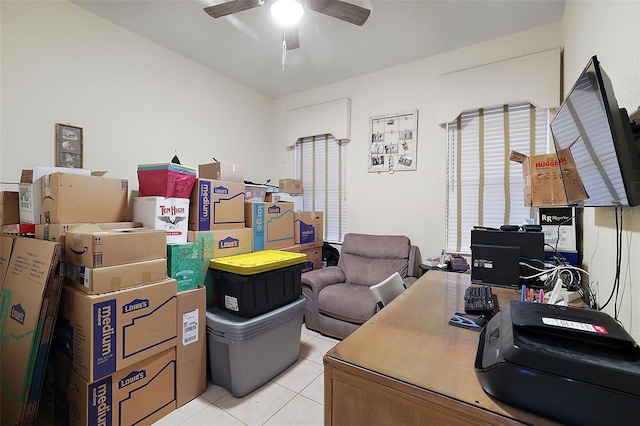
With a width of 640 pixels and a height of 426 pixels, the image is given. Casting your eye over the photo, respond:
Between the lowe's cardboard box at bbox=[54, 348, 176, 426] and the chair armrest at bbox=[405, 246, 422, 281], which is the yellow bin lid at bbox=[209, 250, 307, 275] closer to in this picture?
the lowe's cardboard box at bbox=[54, 348, 176, 426]

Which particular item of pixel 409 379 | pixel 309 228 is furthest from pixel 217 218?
pixel 409 379

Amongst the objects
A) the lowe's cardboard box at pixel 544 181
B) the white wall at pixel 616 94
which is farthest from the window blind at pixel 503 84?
the lowe's cardboard box at pixel 544 181

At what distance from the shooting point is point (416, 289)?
1.74 metres

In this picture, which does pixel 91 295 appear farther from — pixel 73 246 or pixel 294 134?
pixel 294 134

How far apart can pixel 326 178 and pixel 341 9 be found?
2.20 m

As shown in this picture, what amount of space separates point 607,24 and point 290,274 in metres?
2.27

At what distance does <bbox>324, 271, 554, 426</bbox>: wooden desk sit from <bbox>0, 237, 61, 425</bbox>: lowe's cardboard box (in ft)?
Result: 5.15

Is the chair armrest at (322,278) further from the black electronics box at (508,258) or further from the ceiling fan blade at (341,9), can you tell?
the ceiling fan blade at (341,9)

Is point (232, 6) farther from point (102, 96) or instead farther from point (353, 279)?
point (353, 279)

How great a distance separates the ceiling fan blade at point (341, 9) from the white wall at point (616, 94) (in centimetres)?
127

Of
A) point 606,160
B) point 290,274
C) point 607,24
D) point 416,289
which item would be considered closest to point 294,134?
point 290,274

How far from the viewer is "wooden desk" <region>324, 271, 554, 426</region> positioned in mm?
741

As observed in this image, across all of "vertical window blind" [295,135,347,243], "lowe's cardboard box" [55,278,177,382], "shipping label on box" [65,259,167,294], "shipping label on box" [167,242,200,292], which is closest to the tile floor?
"lowe's cardboard box" [55,278,177,382]

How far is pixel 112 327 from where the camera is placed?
1.48m
